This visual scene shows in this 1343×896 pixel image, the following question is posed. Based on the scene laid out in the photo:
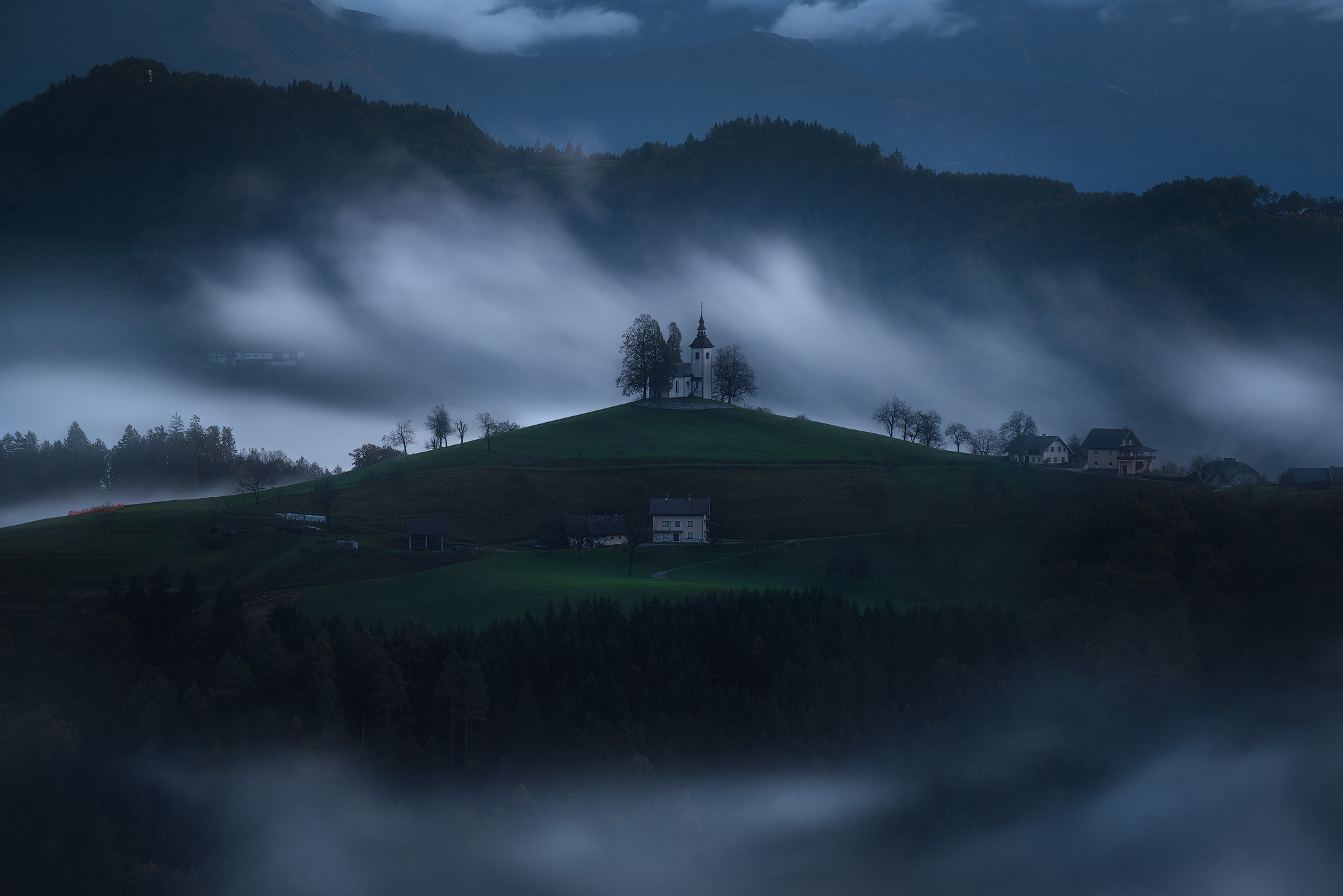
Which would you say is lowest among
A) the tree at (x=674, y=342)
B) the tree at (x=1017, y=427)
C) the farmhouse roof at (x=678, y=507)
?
the farmhouse roof at (x=678, y=507)

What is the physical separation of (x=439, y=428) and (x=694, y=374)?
36844 millimetres

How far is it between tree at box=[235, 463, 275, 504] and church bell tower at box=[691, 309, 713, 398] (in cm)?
5549

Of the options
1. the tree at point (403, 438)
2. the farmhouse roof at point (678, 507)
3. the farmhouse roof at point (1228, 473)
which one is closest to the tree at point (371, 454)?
the tree at point (403, 438)

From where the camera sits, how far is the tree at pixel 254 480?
89375mm

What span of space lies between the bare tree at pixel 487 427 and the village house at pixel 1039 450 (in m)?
54.5

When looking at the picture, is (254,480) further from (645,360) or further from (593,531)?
(645,360)

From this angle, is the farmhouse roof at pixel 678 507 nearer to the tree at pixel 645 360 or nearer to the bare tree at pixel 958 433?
the bare tree at pixel 958 433

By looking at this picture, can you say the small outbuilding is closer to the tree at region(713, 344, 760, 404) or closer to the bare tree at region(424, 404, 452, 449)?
the bare tree at region(424, 404, 452, 449)

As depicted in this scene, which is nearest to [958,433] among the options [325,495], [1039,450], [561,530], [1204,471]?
[1039,450]

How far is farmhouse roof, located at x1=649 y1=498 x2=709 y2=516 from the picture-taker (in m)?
81.1

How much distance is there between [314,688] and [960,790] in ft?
103

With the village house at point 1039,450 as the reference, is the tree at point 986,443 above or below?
above

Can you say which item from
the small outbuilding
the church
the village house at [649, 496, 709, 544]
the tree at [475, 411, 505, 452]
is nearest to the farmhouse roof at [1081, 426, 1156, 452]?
the village house at [649, 496, 709, 544]

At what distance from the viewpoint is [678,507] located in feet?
269
